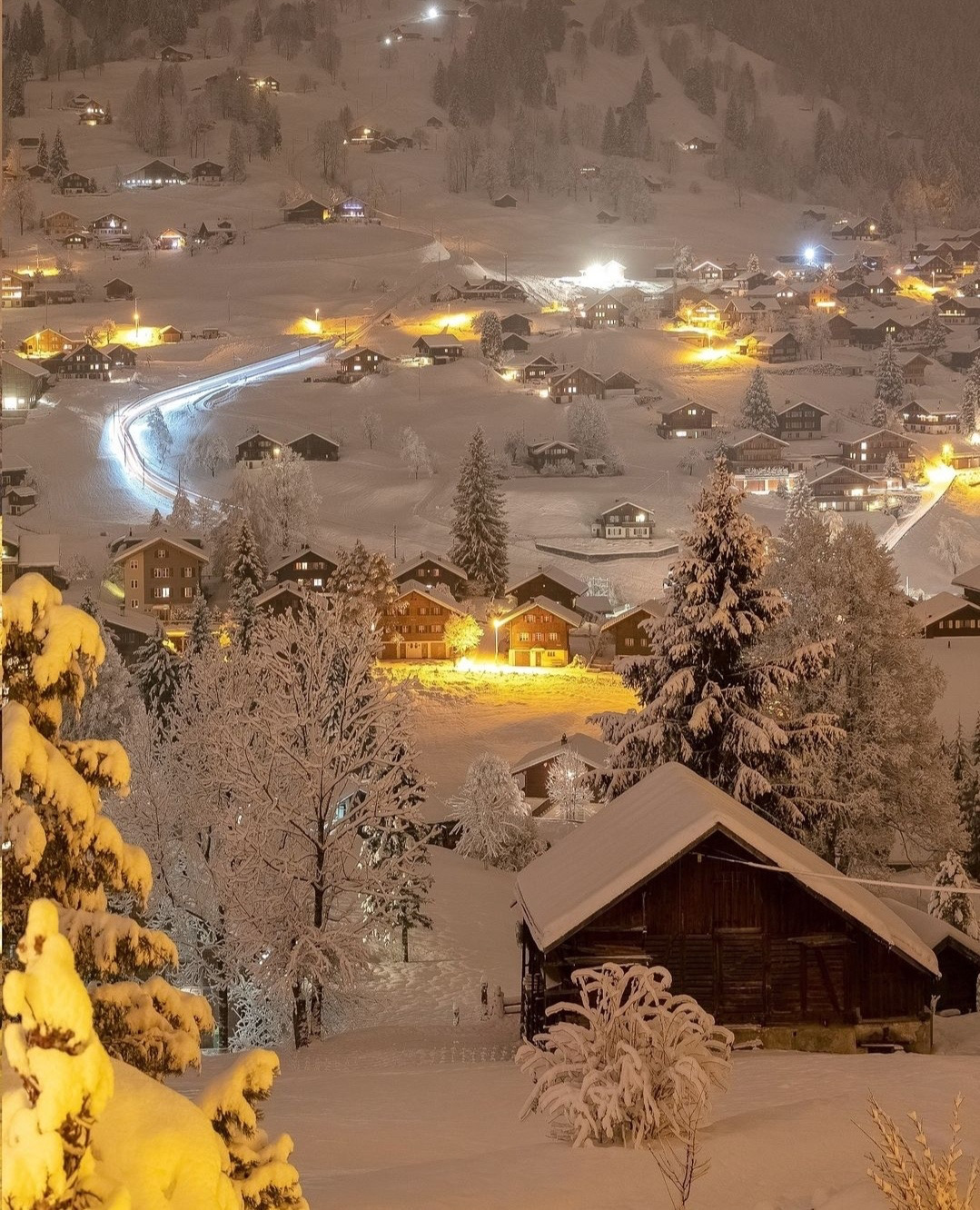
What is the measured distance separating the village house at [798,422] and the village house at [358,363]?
981 inches

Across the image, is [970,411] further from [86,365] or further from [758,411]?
[86,365]

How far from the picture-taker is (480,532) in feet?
201

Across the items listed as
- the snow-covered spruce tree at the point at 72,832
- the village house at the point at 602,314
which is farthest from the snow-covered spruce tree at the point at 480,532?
the snow-covered spruce tree at the point at 72,832

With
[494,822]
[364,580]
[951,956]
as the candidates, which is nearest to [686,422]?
[364,580]

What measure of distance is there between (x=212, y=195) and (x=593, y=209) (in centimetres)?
4139

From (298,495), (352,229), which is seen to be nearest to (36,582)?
(298,495)

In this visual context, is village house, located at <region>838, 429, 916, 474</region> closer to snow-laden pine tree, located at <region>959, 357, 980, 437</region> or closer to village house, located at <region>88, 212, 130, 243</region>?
snow-laden pine tree, located at <region>959, 357, 980, 437</region>

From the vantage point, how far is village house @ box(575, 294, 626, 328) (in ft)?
362

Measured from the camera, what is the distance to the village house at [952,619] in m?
49.6

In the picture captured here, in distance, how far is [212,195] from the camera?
5723 inches

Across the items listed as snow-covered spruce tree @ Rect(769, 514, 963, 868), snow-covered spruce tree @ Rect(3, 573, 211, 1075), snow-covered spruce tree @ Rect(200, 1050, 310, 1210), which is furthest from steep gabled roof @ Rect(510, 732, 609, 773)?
snow-covered spruce tree @ Rect(200, 1050, 310, 1210)

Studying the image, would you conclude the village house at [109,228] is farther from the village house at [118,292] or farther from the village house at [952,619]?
the village house at [952,619]

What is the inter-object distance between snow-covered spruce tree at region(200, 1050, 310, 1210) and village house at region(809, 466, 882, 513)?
230 feet

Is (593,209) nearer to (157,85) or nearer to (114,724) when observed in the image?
(157,85)
